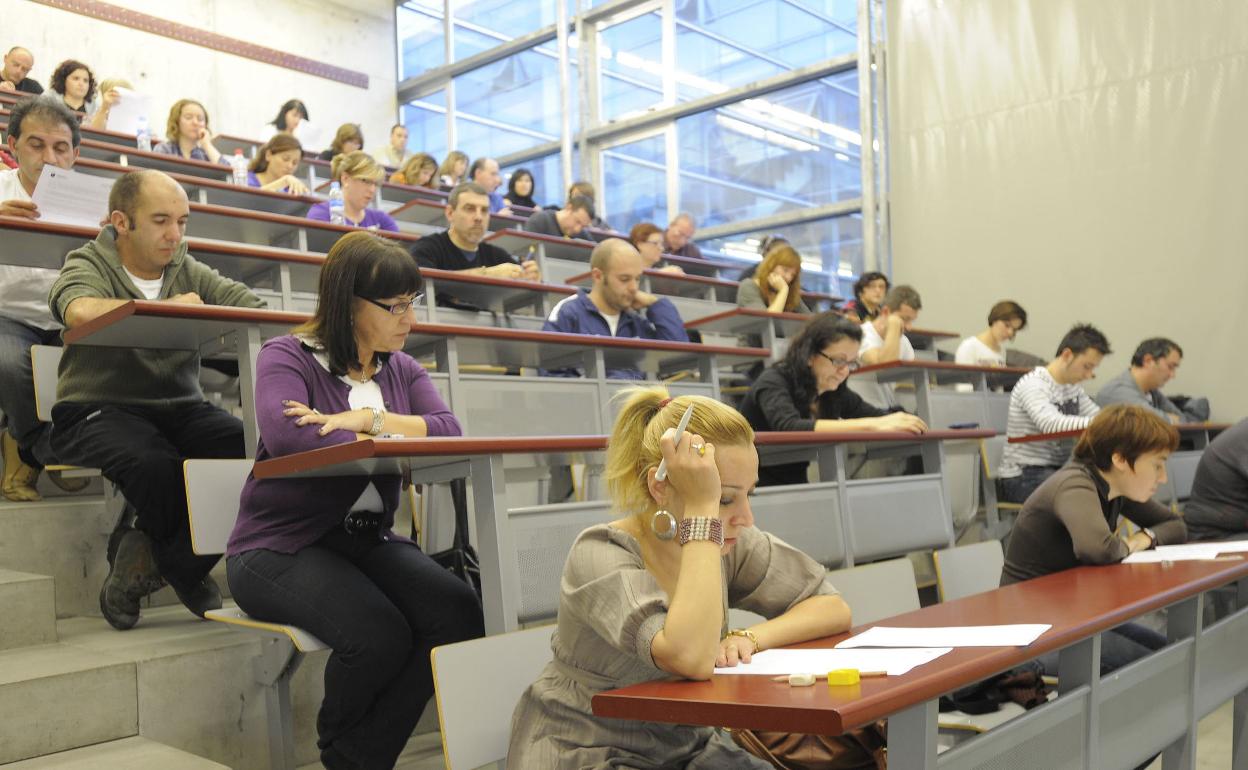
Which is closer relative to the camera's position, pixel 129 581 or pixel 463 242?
pixel 129 581

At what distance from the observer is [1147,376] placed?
5156 millimetres

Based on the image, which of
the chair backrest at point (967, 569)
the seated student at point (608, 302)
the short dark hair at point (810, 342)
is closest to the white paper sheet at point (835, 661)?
the chair backrest at point (967, 569)

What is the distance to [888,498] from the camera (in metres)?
2.78

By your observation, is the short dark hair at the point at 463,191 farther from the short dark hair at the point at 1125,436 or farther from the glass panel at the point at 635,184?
the glass panel at the point at 635,184

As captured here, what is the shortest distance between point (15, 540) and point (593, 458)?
141 centimetres

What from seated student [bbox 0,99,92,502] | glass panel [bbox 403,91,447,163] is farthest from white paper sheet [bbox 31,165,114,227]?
glass panel [bbox 403,91,447,163]

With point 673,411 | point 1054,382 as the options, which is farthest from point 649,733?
point 1054,382

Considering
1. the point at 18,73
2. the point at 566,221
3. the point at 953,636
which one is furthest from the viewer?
the point at 18,73

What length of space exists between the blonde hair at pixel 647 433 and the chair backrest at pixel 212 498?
102cm

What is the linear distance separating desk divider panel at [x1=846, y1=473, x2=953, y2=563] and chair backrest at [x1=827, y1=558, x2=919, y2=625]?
1.88 feet

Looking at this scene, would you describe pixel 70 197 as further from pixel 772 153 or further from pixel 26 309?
pixel 772 153

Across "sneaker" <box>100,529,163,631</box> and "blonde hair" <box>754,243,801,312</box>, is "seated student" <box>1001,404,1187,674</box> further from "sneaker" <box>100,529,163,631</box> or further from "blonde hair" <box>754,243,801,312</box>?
"blonde hair" <box>754,243,801,312</box>

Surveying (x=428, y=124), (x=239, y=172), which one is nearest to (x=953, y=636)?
(x=239, y=172)

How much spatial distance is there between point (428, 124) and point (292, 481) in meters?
9.35
